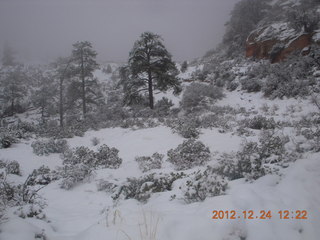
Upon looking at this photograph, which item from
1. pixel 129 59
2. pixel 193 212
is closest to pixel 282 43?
pixel 129 59

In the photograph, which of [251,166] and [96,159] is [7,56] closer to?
[96,159]

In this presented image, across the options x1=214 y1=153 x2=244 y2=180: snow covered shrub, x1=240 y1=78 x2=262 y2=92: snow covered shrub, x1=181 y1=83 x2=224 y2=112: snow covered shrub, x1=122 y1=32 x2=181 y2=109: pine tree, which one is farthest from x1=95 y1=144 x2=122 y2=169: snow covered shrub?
x1=240 y1=78 x2=262 y2=92: snow covered shrub

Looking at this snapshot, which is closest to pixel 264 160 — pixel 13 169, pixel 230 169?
pixel 230 169

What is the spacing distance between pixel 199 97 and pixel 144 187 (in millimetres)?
10725

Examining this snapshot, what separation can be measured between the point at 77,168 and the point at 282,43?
17506mm

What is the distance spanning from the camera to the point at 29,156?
7.72 meters

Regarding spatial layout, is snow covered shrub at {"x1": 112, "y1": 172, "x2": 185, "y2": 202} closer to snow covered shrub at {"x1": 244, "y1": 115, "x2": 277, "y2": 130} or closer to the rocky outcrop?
snow covered shrub at {"x1": 244, "y1": 115, "x2": 277, "y2": 130}

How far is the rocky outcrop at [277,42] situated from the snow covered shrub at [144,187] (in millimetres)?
14860

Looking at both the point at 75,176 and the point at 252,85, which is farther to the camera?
the point at 252,85

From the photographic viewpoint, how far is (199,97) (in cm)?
1369

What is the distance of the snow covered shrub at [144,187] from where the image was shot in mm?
3840

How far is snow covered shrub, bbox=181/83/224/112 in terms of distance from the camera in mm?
13443

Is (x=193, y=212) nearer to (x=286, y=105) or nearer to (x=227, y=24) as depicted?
(x=286, y=105)
